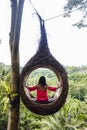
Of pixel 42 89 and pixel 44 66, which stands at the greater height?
pixel 44 66

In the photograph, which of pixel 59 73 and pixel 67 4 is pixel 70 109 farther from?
pixel 59 73

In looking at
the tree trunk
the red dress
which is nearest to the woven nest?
the tree trunk

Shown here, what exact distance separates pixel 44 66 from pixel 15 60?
566 mm

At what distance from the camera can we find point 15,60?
4.40 metres

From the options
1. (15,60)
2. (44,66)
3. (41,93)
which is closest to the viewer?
(15,60)

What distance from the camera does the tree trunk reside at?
428cm

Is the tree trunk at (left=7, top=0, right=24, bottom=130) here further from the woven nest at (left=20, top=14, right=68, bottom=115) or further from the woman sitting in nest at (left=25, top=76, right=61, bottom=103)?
the woman sitting in nest at (left=25, top=76, right=61, bottom=103)

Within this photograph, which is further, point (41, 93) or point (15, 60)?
point (41, 93)

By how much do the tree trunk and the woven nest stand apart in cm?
14

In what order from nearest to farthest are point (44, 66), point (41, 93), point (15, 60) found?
point (15, 60) → point (44, 66) → point (41, 93)

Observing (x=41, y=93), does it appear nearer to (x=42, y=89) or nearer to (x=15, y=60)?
(x=42, y=89)

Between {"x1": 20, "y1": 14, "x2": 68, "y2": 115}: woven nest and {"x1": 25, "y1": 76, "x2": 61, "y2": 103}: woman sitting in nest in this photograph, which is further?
{"x1": 25, "y1": 76, "x2": 61, "y2": 103}: woman sitting in nest

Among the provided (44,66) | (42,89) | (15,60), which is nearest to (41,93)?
(42,89)

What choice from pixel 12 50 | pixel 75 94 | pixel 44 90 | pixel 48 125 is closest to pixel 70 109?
pixel 48 125
